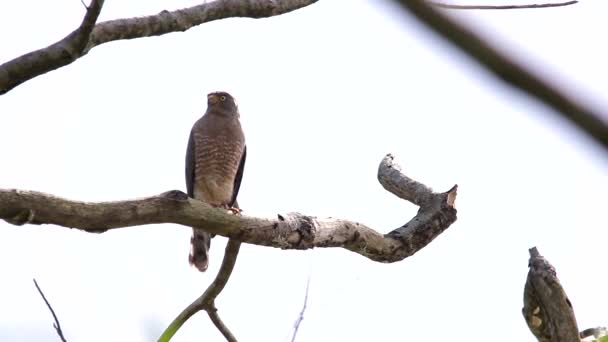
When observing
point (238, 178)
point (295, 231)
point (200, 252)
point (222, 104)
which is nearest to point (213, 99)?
point (222, 104)

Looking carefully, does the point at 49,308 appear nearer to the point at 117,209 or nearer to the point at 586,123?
the point at 117,209

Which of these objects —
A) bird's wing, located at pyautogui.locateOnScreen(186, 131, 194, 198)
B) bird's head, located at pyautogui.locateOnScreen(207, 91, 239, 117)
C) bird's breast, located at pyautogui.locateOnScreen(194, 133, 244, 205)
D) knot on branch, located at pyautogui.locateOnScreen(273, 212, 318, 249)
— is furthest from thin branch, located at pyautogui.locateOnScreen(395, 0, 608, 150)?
bird's head, located at pyautogui.locateOnScreen(207, 91, 239, 117)

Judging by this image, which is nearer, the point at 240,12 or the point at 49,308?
the point at 49,308

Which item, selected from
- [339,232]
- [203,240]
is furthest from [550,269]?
[203,240]

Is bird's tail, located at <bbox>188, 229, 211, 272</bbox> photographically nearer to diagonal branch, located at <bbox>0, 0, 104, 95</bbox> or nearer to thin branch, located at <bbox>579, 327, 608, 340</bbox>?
thin branch, located at <bbox>579, 327, 608, 340</bbox>

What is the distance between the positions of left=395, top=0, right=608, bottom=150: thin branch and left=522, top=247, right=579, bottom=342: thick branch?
411 cm

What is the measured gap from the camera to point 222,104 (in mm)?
8320

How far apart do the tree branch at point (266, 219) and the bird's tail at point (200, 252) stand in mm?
1831

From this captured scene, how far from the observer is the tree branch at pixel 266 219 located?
329 cm

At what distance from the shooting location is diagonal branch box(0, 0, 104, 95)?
355 centimetres

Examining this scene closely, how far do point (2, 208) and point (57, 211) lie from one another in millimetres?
205

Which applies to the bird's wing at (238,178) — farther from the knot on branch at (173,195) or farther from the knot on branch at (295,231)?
the knot on branch at (173,195)

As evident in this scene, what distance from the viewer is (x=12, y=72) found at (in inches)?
140

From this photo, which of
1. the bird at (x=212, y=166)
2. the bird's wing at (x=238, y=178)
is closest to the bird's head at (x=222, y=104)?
the bird at (x=212, y=166)
